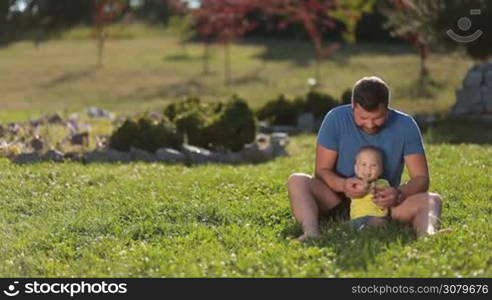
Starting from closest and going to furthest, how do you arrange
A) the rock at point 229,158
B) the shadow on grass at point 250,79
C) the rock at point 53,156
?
the rock at point 53,156, the rock at point 229,158, the shadow on grass at point 250,79

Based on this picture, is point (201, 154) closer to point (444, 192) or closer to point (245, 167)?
point (245, 167)

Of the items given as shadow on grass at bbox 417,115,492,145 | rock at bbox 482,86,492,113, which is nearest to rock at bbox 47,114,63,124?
shadow on grass at bbox 417,115,492,145

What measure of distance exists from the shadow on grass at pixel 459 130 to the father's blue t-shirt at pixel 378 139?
21.3 ft

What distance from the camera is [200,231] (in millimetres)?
6016

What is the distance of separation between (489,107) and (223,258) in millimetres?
10265

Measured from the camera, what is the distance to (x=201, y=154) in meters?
10.8

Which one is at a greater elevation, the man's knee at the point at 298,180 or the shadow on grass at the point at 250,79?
the man's knee at the point at 298,180

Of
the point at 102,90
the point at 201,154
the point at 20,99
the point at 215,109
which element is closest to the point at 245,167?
the point at 201,154

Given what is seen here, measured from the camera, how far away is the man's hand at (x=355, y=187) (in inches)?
224

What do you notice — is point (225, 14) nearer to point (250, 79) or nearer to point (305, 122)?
point (250, 79)

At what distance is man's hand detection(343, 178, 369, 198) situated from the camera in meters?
5.69

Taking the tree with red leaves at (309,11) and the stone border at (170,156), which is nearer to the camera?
the stone border at (170,156)

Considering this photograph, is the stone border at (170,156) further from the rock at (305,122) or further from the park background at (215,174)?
the rock at (305,122)

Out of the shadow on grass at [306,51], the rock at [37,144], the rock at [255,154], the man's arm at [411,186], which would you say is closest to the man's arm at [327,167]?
the man's arm at [411,186]
